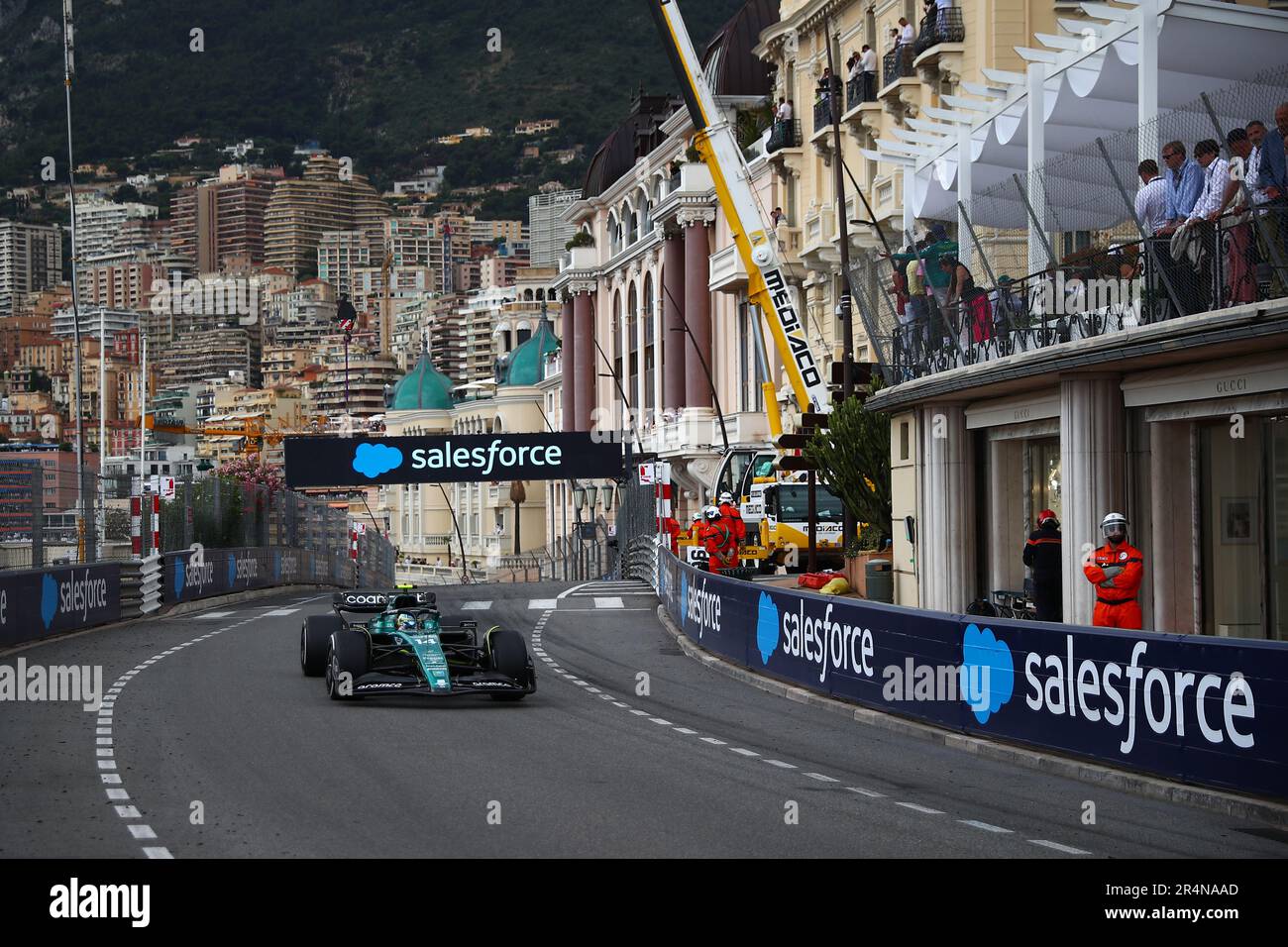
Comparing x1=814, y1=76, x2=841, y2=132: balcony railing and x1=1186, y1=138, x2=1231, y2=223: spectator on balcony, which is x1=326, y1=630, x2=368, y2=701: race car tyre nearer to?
x1=1186, y1=138, x2=1231, y2=223: spectator on balcony

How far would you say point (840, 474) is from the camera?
33.1 meters

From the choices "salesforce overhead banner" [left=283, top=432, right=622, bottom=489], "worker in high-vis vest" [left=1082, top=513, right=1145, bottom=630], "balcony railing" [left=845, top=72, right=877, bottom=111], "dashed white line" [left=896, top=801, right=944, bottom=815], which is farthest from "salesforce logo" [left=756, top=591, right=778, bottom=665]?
"salesforce overhead banner" [left=283, top=432, right=622, bottom=489]

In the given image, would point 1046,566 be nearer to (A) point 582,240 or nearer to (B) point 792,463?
(B) point 792,463

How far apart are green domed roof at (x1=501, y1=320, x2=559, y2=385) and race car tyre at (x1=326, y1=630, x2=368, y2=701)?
9966cm

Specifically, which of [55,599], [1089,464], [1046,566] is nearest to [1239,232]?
[1089,464]

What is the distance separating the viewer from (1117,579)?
53.6ft

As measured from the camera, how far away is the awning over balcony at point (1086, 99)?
20.0m

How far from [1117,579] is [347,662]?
7289 millimetres

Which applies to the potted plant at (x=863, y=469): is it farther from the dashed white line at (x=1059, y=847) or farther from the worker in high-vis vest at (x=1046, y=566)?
the dashed white line at (x=1059, y=847)

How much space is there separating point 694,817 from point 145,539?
2783 centimetres

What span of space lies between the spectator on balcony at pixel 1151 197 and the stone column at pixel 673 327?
2017 inches
